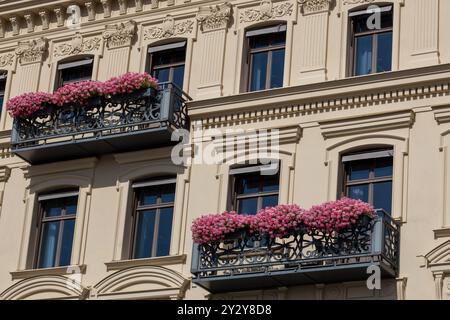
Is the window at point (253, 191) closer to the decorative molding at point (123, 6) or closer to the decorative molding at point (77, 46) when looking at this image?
the decorative molding at point (77, 46)

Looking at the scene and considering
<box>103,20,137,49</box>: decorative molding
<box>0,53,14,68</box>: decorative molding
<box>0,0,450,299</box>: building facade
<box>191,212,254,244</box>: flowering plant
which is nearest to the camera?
<box>0,0,450,299</box>: building facade

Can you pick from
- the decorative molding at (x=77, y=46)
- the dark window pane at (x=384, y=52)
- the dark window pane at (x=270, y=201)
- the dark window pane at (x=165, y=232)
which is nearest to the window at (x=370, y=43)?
the dark window pane at (x=384, y=52)

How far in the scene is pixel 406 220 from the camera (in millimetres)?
30922

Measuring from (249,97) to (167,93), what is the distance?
195 cm

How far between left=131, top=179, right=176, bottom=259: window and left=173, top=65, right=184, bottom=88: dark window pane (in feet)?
9.13

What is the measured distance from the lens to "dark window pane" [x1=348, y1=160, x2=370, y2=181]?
1270 inches

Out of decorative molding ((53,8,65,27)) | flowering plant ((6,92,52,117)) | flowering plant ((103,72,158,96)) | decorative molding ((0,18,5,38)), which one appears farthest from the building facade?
decorative molding ((0,18,5,38))

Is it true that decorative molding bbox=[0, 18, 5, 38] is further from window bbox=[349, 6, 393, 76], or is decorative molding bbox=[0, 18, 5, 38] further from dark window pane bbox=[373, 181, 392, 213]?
dark window pane bbox=[373, 181, 392, 213]

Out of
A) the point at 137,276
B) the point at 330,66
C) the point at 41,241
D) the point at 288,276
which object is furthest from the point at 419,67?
the point at 41,241

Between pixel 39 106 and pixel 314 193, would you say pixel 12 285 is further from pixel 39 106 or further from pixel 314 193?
pixel 314 193

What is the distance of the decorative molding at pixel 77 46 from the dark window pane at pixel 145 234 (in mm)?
5151

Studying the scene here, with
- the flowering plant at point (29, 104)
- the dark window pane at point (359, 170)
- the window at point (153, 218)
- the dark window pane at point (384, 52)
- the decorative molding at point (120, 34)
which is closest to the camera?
the dark window pane at point (359, 170)

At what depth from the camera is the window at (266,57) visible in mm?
34469

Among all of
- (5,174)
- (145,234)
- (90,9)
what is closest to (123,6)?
(90,9)
